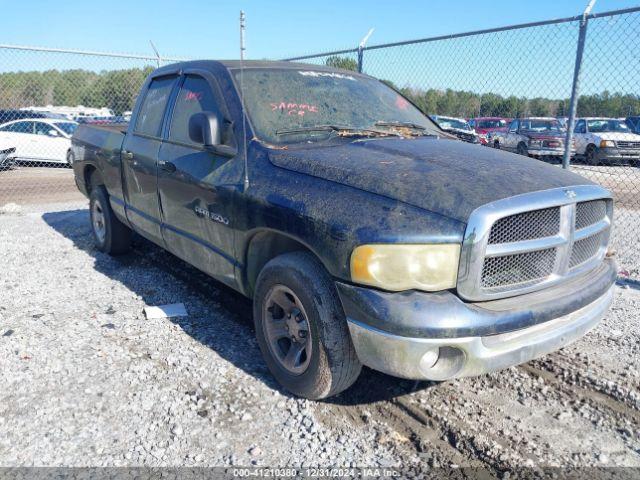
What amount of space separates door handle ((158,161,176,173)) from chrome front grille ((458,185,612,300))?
7.95 feet

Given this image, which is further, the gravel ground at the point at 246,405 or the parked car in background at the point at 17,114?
the parked car in background at the point at 17,114

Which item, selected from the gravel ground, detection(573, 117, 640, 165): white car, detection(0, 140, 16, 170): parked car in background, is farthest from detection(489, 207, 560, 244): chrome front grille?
detection(573, 117, 640, 165): white car

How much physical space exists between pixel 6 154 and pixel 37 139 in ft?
5.52

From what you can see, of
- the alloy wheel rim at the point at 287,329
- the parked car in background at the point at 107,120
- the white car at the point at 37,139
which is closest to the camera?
the alloy wheel rim at the point at 287,329

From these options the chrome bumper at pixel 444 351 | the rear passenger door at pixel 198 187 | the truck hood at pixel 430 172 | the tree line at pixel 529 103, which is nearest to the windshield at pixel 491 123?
the tree line at pixel 529 103

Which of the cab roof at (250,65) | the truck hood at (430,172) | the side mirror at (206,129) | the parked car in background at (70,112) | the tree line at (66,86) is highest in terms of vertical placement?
the tree line at (66,86)

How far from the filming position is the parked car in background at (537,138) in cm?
1608

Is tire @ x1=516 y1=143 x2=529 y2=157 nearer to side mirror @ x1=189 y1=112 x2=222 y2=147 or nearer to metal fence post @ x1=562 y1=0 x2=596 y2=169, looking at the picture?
metal fence post @ x1=562 y1=0 x2=596 y2=169

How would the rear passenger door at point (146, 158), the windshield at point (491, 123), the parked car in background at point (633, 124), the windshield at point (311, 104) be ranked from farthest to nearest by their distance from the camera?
the windshield at point (491, 123), the parked car in background at point (633, 124), the rear passenger door at point (146, 158), the windshield at point (311, 104)

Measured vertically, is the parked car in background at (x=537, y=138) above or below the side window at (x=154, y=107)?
below

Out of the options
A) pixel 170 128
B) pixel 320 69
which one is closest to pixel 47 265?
pixel 170 128

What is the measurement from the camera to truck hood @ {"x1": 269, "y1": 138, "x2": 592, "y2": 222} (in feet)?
8.82

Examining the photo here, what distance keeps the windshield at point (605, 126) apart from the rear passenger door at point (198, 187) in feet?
54.6

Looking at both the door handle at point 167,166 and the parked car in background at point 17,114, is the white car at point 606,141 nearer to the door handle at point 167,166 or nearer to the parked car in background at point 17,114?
the door handle at point 167,166
